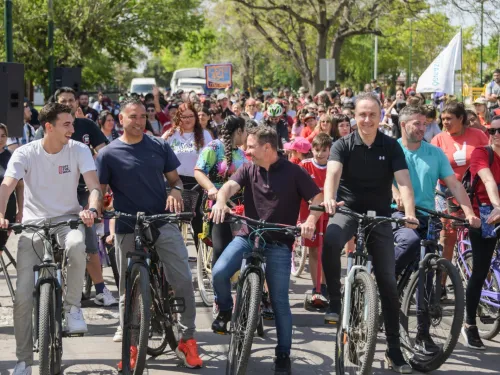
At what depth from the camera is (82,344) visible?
7.22 meters

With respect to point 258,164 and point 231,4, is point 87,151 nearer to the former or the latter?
point 258,164

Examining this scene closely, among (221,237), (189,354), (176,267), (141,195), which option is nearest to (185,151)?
(221,237)

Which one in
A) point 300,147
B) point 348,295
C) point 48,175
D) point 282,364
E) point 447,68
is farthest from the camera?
point 447,68

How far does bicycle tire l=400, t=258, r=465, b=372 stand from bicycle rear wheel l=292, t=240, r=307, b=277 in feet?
11.2

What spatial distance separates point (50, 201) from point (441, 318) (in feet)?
9.44

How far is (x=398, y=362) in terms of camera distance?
6.43m

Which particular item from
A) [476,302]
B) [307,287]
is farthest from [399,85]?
[476,302]

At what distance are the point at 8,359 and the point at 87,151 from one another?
170 centimetres

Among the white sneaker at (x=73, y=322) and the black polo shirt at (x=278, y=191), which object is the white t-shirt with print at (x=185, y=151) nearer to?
the black polo shirt at (x=278, y=191)

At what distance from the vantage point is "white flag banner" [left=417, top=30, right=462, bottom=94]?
16578 mm

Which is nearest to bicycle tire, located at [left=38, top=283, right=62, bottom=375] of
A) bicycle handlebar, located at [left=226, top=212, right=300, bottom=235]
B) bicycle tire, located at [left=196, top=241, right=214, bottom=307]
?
bicycle handlebar, located at [left=226, top=212, right=300, bottom=235]

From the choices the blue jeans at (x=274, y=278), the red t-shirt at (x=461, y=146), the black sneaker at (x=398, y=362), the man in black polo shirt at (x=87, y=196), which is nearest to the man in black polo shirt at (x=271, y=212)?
the blue jeans at (x=274, y=278)

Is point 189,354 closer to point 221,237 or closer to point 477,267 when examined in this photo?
point 221,237

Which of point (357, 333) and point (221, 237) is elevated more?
point (221, 237)
